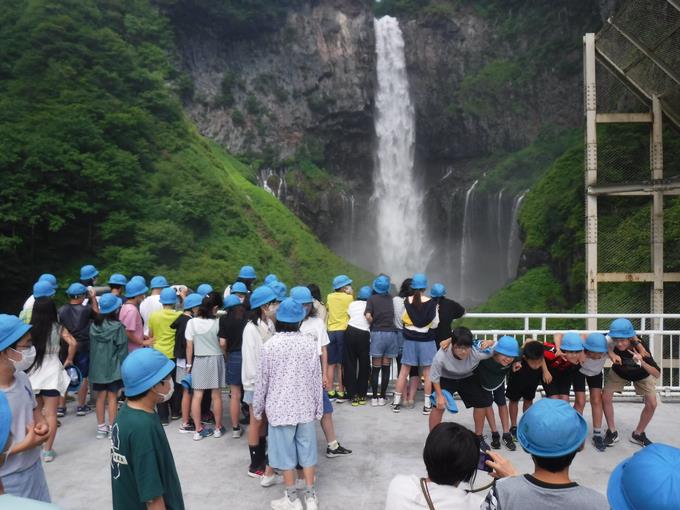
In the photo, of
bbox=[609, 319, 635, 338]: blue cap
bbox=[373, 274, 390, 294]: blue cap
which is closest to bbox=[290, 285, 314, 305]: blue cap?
bbox=[373, 274, 390, 294]: blue cap

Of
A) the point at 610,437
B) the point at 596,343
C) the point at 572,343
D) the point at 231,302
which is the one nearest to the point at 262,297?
the point at 231,302

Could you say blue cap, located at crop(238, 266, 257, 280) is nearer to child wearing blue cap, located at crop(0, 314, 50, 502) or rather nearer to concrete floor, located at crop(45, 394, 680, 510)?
concrete floor, located at crop(45, 394, 680, 510)

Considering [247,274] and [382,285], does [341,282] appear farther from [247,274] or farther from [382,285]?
[247,274]

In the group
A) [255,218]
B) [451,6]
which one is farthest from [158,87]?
[451,6]

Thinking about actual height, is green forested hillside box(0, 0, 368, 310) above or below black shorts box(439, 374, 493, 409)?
above

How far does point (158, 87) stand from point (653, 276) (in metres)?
18.5

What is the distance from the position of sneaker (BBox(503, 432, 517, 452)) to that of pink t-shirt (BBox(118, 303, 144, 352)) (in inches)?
170

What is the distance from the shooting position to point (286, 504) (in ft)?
14.6

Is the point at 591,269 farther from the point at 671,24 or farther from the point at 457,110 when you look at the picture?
the point at 457,110

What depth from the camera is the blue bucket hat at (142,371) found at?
114 inches

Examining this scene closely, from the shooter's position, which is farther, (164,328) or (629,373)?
(164,328)

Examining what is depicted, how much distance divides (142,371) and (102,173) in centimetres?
1549

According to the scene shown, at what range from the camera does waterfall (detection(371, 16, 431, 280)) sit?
126 feet

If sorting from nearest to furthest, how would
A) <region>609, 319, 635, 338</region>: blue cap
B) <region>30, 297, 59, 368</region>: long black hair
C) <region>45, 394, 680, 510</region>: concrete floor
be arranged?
<region>45, 394, 680, 510</region>: concrete floor
<region>30, 297, 59, 368</region>: long black hair
<region>609, 319, 635, 338</region>: blue cap
